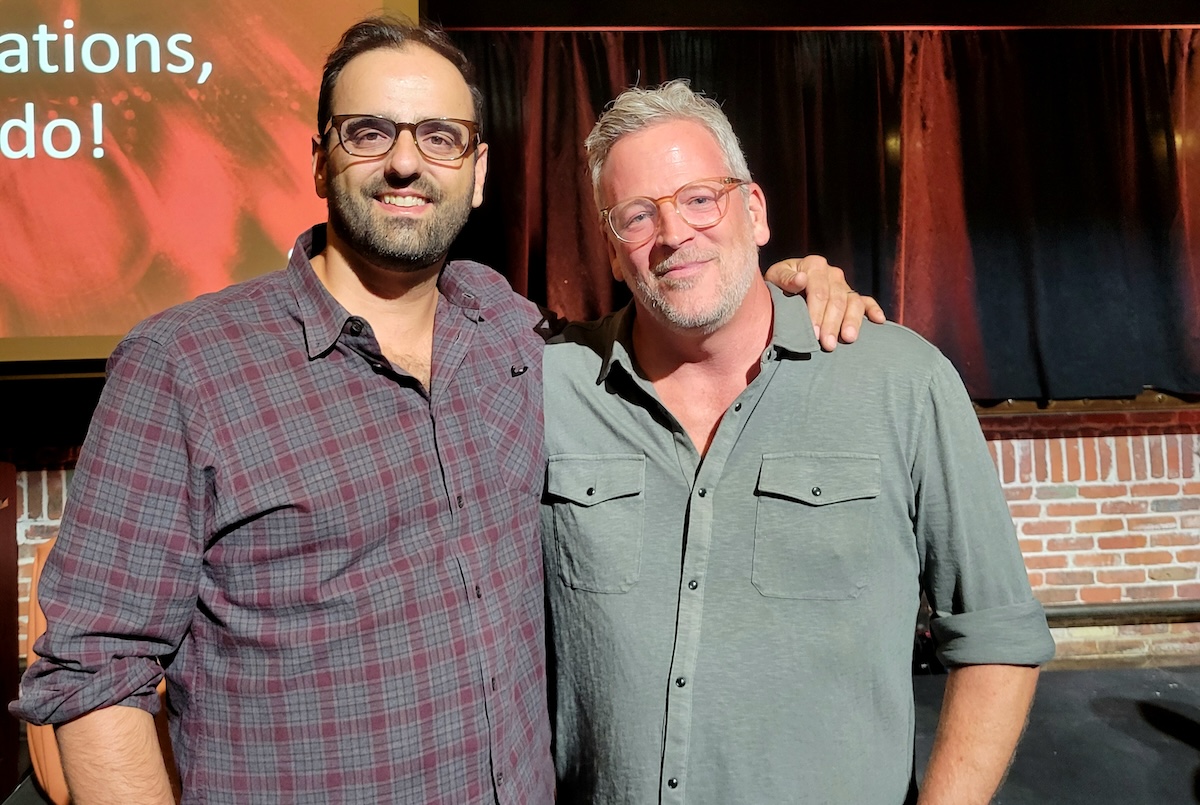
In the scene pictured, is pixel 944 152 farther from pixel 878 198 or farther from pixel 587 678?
pixel 587 678

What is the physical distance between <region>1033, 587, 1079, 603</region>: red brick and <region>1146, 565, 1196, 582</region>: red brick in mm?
374

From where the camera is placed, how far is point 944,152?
336 centimetres

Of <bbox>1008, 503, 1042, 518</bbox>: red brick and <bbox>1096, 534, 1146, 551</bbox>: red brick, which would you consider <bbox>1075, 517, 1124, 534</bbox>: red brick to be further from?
<bbox>1008, 503, 1042, 518</bbox>: red brick

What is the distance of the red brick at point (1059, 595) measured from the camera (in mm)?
3533

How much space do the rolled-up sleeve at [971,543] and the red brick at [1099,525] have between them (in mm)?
2653

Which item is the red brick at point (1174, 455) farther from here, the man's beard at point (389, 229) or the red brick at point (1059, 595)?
the man's beard at point (389, 229)

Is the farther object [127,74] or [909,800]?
[127,74]

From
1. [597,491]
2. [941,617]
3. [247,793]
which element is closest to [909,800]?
[941,617]

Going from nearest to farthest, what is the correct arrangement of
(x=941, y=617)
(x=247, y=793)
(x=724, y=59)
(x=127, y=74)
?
(x=247, y=793)
(x=941, y=617)
(x=127, y=74)
(x=724, y=59)

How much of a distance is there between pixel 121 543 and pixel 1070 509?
3.73 meters

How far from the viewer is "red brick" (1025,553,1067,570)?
3.53 metres

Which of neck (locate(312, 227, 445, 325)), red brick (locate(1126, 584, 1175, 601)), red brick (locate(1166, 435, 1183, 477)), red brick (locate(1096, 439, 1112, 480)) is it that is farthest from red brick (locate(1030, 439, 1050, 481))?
neck (locate(312, 227, 445, 325))

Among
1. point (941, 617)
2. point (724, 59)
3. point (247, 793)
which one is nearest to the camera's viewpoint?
point (247, 793)

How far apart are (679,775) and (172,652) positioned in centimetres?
88
